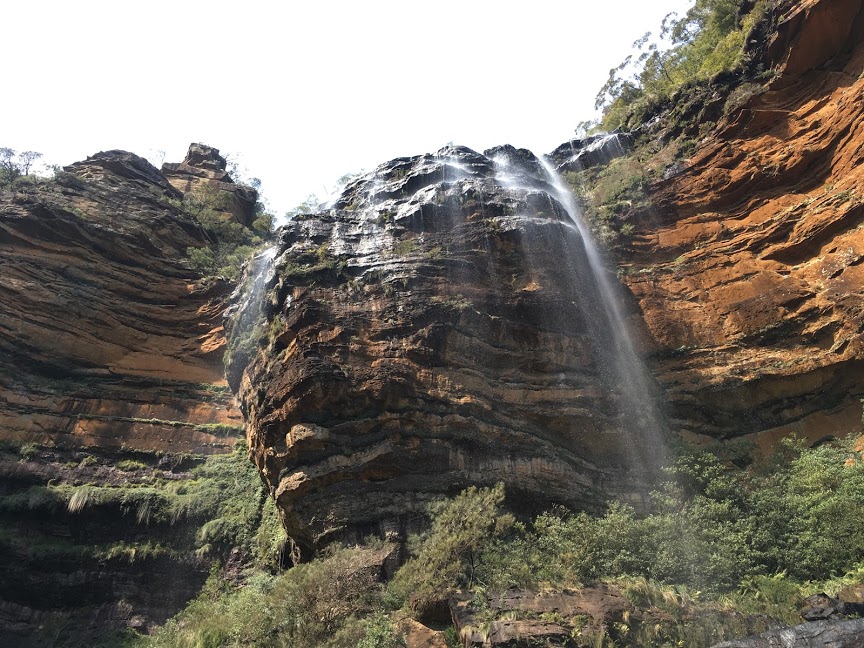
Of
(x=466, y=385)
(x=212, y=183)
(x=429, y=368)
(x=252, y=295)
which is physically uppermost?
(x=212, y=183)

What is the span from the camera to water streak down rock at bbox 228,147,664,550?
1531 centimetres

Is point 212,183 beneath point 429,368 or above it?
above

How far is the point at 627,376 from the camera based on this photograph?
60.0 feet

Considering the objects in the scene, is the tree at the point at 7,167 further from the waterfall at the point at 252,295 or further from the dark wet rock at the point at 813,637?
the dark wet rock at the point at 813,637

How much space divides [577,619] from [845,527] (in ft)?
22.4

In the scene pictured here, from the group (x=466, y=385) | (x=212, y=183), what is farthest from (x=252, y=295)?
(x=212, y=183)

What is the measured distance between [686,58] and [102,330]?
34437 mm

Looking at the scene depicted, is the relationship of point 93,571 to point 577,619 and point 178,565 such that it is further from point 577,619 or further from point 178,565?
point 577,619

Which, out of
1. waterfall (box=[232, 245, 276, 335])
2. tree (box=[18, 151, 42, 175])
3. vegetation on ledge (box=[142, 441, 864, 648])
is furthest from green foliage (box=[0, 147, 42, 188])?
vegetation on ledge (box=[142, 441, 864, 648])

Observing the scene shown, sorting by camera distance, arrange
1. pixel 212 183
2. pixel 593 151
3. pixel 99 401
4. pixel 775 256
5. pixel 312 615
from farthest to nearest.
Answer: pixel 212 183 → pixel 593 151 → pixel 99 401 → pixel 775 256 → pixel 312 615

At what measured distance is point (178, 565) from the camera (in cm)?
1788

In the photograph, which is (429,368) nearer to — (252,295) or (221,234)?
(252,295)

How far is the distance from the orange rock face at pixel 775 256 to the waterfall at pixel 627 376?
0.86m

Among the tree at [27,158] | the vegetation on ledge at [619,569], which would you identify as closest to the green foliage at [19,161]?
the tree at [27,158]
